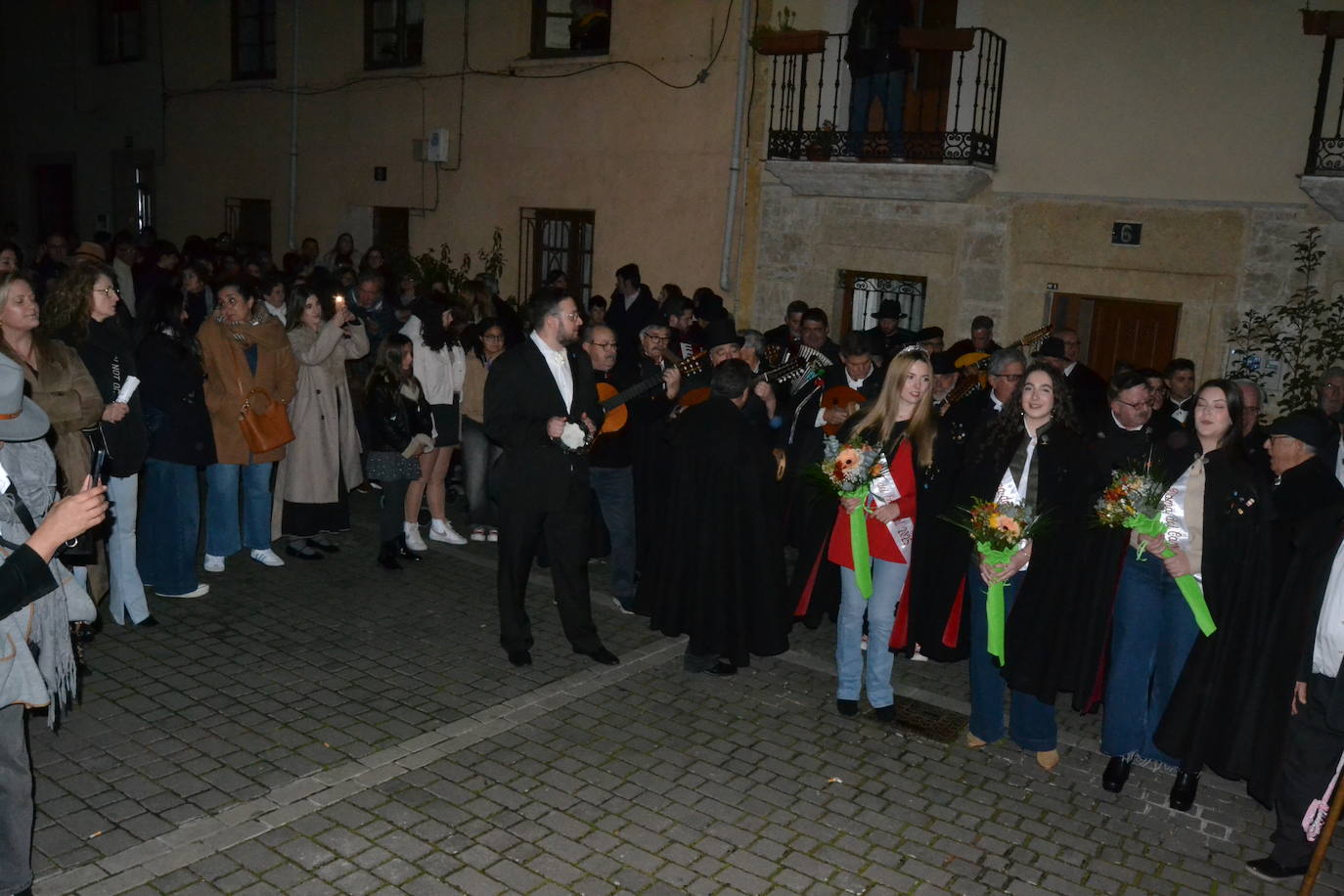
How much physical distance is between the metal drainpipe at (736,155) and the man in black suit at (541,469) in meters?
8.59

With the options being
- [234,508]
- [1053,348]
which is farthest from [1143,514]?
[234,508]

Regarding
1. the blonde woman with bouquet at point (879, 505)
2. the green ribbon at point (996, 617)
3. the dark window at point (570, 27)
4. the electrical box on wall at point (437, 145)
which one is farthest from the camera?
the electrical box on wall at point (437, 145)

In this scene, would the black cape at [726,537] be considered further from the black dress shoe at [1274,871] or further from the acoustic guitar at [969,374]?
the acoustic guitar at [969,374]

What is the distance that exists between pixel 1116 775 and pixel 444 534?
5.57 m

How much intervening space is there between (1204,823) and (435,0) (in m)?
16.4

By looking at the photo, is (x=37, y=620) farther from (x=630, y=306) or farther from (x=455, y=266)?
(x=455, y=266)

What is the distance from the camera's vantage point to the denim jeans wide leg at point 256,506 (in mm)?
8250

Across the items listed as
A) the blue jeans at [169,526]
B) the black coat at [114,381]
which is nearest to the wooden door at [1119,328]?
the blue jeans at [169,526]

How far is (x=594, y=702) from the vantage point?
6262 millimetres

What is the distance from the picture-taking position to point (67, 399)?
5855mm

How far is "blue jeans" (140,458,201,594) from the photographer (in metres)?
7.31

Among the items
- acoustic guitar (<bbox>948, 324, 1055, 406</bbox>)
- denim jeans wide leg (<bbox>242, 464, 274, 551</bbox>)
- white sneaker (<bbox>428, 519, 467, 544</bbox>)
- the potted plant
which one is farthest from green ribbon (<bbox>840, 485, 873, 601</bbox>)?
the potted plant

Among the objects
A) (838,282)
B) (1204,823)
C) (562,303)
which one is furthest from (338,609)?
(838,282)

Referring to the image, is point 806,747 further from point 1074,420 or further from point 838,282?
point 838,282
